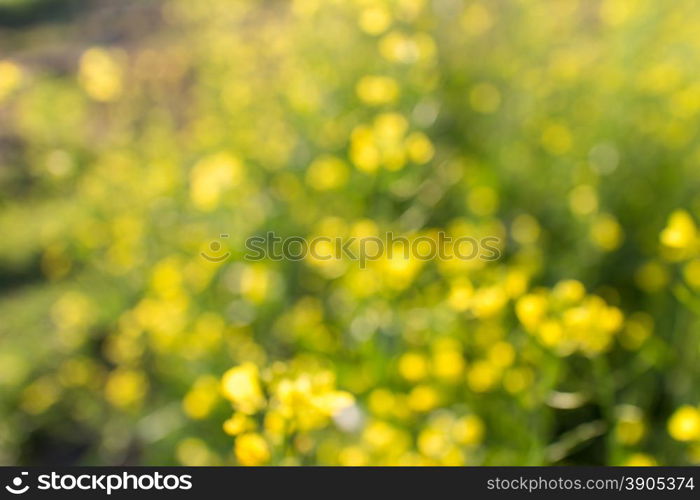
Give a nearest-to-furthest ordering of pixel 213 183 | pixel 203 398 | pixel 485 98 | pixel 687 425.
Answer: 1. pixel 687 425
2. pixel 203 398
3. pixel 213 183
4. pixel 485 98

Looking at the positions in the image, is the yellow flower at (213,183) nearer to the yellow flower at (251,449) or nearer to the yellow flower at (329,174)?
the yellow flower at (329,174)

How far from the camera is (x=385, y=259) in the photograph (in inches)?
64.3

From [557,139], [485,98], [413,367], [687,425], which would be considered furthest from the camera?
[485,98]

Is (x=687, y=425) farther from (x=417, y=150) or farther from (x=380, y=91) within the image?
(x=380, y=91)

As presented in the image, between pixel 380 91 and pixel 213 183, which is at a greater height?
pixel 380 91

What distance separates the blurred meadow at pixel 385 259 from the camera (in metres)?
1.52

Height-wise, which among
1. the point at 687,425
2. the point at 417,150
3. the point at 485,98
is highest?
the point at 485,98

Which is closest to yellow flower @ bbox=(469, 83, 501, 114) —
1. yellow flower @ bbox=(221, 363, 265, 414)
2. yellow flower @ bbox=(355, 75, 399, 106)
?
yellow flower @ bbox=(355, 75, 399, 106)

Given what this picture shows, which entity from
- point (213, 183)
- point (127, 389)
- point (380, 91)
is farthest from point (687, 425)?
point (127, 389)

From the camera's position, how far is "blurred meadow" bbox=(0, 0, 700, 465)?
1.52 metres

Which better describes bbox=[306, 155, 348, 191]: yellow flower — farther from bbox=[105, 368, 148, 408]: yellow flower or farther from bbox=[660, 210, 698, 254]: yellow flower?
bbox=[660, 210, 698, 254]: yellow flower

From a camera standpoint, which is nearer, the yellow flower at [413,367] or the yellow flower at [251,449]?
the yellow flower at [251,449]

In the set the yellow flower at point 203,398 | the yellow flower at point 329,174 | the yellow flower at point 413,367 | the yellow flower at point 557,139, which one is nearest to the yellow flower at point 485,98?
the yellow flower at point 557,139

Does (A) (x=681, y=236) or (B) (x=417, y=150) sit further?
(B) (x=417, y=150)
